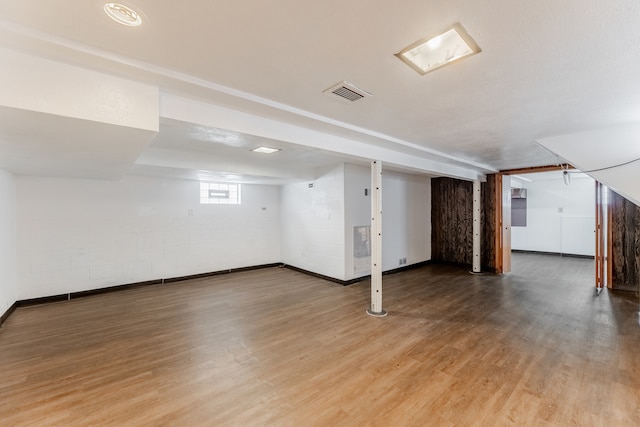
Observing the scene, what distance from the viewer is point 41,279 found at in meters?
4.26

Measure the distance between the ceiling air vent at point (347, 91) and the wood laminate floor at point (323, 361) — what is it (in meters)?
2.42

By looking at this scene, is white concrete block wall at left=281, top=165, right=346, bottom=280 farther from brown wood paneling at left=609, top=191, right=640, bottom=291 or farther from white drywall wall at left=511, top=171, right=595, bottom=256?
white drywall wall at left=511, top=171, right=595, bottom=256

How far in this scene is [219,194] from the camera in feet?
20.6

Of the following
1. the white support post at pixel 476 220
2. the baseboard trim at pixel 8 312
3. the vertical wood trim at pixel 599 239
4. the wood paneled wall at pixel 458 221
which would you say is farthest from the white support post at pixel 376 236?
the baseboard trim at pixel 8 312

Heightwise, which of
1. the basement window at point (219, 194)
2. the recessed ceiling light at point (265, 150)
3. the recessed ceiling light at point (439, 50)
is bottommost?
the basement window at point (219, 194)

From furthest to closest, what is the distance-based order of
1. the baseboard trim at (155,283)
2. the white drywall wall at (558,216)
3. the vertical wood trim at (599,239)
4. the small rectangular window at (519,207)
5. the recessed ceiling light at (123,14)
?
the small rectangular window at (519,207) < the white drywall wall at (558,216) < the vertical wood trim at (599,239) < the baseboard trim at (155,283) < the recessed ceiling light at (123,14)

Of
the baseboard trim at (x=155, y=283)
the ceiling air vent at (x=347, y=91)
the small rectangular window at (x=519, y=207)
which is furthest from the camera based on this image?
the small rectangular window at (x=519, y=207)

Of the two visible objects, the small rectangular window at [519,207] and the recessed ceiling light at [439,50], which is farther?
the small rectangular window at [519,207]

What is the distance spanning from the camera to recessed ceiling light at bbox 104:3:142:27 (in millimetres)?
1234

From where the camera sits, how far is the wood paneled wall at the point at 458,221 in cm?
648

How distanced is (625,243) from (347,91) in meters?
6.42

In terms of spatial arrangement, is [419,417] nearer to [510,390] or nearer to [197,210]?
[510,390]

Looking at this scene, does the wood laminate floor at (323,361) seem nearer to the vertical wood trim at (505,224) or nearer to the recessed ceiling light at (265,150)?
the vertical wood trim at (505,224)

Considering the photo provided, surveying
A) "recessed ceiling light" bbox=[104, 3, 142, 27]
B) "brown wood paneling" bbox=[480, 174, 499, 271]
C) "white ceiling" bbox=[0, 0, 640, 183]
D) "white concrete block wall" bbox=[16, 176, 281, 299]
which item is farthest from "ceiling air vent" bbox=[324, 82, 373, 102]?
"brown wood paneling" bbox=[480, 174, 499, 271]
